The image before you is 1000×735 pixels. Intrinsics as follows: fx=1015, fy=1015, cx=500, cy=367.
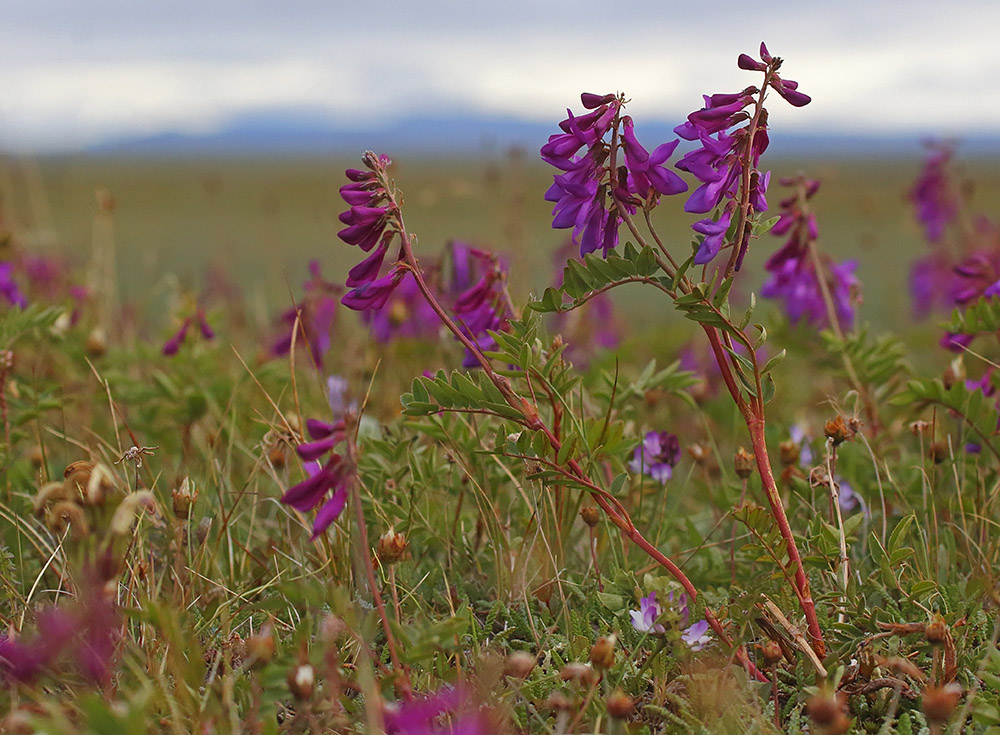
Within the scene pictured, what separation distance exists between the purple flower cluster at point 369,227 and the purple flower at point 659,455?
961 millimetres

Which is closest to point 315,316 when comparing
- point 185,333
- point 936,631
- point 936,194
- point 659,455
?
point 185,333

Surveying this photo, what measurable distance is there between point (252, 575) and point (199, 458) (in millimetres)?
882

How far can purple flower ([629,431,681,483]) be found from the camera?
2533 millimetres

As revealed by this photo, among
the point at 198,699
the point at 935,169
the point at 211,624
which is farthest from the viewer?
the point at 935,169

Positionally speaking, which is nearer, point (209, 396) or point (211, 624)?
point (211, 624)

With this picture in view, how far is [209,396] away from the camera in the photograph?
2.91m

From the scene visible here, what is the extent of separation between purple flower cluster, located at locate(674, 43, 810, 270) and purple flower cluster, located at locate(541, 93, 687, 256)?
4 cm

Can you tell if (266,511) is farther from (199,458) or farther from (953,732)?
(953,732)

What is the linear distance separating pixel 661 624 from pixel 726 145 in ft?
2.79

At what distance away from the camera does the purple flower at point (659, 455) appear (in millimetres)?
2533

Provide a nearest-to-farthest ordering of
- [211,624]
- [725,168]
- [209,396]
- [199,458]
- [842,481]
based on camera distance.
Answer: [725,168] < [211,624] < [842,481] < [209,396] < [199,458]

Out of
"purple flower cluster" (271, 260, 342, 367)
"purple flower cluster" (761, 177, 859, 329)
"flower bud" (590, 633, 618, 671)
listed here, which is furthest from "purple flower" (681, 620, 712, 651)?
"purple flower cluster" (271, 260, 342, 367)

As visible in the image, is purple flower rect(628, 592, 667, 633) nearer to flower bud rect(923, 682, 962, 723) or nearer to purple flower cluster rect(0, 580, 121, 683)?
Answer: flower bud rect(923, 682, 962, 723)

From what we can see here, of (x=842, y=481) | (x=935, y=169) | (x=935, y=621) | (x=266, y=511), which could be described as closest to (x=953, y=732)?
(x=935, y=621)
